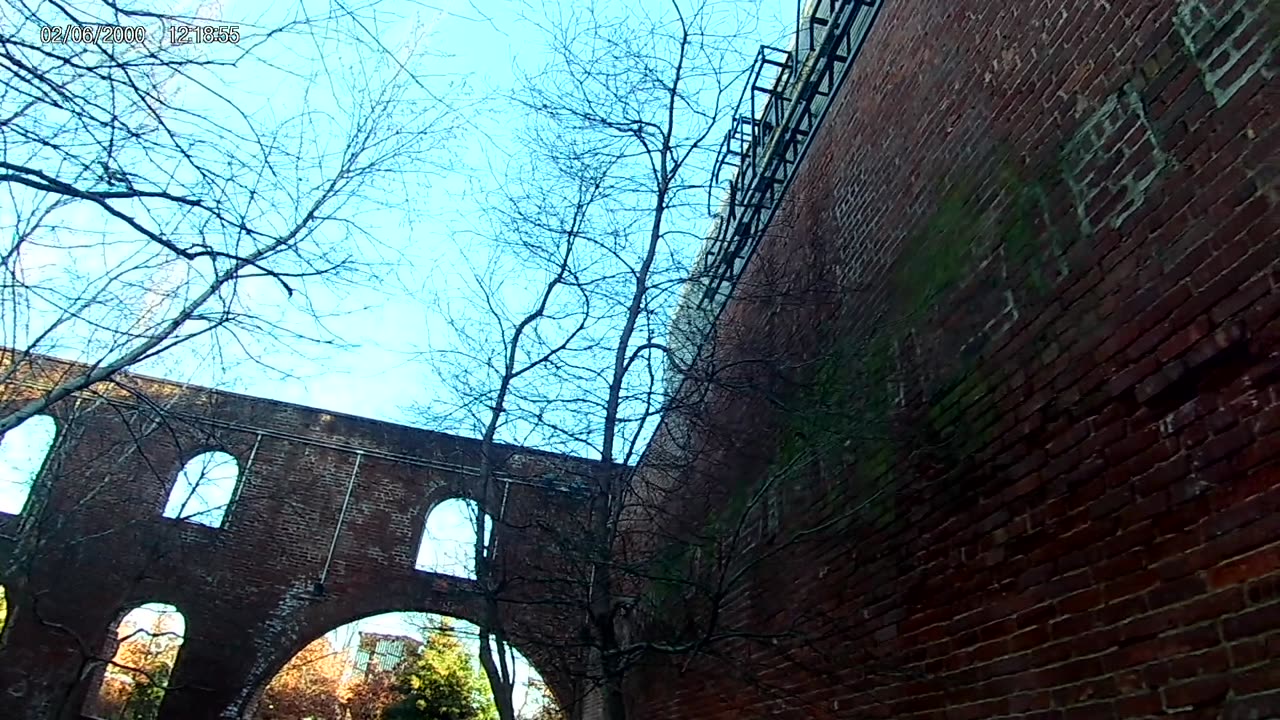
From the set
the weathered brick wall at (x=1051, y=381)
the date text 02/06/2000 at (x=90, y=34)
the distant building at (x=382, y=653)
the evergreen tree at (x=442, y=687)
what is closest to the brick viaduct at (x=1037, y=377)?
the weathered brick wall at (x=1051, y=381)

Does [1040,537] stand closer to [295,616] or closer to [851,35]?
[851,35]

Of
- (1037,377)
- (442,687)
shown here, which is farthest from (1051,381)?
(442,687)

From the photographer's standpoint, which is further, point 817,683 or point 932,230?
point 817,683

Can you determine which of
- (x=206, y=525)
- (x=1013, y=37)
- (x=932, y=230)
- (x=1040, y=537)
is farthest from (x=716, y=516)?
(x=206, y=525)

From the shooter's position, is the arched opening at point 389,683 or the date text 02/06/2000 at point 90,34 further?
the arched opening at point 389,683

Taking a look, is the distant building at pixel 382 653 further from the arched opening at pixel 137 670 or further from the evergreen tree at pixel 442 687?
the arched opening at pixel 137 670

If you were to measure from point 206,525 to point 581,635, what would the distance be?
36.9ft

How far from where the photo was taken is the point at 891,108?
4895 mm

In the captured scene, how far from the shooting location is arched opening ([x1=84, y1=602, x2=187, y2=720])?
1283cm

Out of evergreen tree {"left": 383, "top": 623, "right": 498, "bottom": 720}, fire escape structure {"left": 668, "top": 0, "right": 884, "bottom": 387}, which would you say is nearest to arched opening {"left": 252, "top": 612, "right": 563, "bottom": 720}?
evergreen tree {"left": 383, "top": 623, "right": 498, "bottom": 720}

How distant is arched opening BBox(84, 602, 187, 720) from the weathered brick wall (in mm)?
10026

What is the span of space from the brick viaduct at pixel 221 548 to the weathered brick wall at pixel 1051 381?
8.35 metres

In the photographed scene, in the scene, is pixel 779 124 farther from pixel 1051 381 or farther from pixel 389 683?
pixel 389 683

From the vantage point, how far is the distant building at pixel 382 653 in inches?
722
